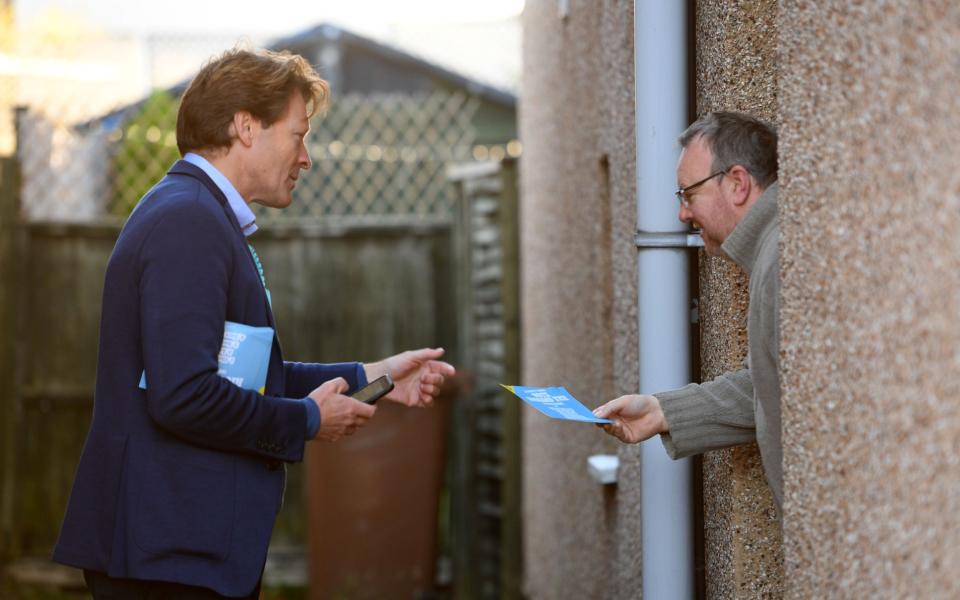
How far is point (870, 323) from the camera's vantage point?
59.4 inches

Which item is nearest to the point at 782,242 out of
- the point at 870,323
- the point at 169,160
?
the point at 870,323

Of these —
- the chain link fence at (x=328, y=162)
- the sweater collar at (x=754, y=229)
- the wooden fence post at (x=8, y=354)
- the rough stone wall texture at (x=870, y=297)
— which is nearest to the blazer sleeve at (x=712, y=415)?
the sweater collar at (x=754, y=229)

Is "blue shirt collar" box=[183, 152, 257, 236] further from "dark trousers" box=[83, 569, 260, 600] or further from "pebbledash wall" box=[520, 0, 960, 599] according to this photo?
"pebbledash wall" box=[520, 0, 960, 599]

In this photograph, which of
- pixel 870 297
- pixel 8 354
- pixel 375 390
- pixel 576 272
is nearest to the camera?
pixel 870 297

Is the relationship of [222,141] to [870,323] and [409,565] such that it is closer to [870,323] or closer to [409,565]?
[870,323]

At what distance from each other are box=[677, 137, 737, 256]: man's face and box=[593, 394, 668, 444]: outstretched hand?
324 millimetres

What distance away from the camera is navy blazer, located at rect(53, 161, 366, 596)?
2.13m

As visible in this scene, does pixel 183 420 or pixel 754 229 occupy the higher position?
pixel 754 229

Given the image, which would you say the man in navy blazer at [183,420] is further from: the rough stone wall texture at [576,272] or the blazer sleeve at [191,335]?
the rough stone wall texture at [576,272]

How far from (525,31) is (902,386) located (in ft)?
16.6

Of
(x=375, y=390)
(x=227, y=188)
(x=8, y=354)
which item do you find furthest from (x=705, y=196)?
(x=8, y=354)

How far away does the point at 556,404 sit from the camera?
2.20 m

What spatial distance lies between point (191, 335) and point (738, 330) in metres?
1.07

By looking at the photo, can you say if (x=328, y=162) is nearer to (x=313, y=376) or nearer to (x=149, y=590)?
(x=313, y=376)
